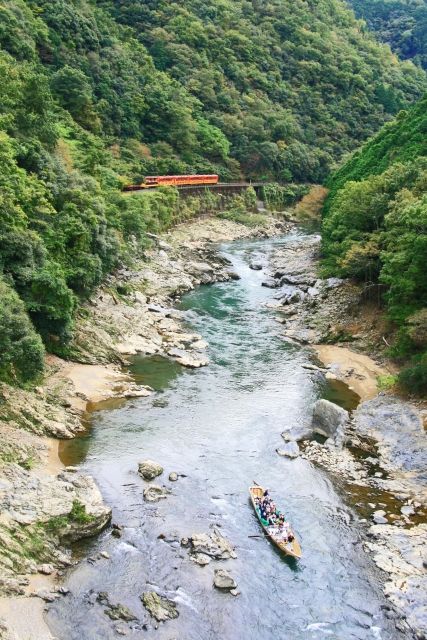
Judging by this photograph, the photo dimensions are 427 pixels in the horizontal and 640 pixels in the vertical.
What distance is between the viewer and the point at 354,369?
119 ft

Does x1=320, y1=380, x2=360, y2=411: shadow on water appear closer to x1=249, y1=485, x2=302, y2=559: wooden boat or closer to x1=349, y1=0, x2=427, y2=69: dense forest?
x1=249, y1=485, x2=302, y2=559: wooden boat

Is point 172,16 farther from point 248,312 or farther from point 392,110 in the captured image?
point 248,312

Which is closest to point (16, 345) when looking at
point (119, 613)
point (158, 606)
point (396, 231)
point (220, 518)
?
point (220, 518)

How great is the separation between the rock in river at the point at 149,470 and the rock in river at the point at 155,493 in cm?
64

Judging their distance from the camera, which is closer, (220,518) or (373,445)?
(220,518)

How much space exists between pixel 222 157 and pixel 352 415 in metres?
78.6

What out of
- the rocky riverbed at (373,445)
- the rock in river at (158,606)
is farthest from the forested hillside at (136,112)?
the rocky riverbed at (373,445)

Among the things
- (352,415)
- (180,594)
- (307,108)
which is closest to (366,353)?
(352,415)

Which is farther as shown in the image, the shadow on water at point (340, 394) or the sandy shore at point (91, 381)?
the shadow on water at point (340, 394)

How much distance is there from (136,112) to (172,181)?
19.3m

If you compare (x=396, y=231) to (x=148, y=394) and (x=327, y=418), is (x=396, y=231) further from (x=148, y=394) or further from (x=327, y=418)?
(x=148, y=394)

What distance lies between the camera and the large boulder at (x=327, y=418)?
95.1 feet

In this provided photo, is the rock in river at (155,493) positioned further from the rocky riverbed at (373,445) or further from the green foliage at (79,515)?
the rocky riverbed at (373,445)

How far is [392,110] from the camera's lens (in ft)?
431
